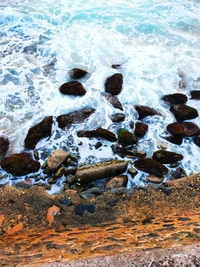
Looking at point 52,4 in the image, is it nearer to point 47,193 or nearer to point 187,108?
point 187,108

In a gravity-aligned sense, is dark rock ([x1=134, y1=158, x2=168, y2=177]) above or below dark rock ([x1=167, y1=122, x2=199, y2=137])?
below

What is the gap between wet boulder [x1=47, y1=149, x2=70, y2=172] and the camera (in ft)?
19.7

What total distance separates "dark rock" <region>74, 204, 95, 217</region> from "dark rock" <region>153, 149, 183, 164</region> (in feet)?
7.24

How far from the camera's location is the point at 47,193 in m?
5.21

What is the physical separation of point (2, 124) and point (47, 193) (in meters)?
2.90

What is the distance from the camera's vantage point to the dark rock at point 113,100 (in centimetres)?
787

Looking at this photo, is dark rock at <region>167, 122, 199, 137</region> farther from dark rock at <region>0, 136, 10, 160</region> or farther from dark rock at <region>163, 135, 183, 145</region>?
dark rock at <region>0, 136, 10, 160</region>

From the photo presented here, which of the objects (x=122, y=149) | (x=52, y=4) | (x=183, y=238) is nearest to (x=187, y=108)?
(x=122, y=149)

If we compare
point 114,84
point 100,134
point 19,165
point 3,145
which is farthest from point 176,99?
point 3,145

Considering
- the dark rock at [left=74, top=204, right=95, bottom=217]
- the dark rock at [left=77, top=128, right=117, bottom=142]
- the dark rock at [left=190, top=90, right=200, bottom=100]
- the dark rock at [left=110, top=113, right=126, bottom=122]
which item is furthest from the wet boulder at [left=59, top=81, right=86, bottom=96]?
the dark rock at [left=74, top=204, right=95, bottom=217]

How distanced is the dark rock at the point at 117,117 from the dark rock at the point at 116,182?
6.78 feet

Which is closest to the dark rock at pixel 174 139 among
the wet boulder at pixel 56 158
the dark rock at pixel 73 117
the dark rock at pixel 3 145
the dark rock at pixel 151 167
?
the dark rock at pixel 151 167

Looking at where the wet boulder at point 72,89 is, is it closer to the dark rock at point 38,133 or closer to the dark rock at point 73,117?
the dark rock at point 73,117

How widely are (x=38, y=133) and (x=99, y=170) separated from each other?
2.03 metres
